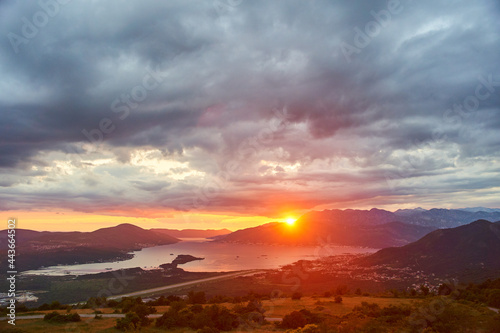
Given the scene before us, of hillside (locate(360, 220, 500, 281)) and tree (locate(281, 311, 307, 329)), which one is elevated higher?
tree (locate(281, 311, 307, 329))

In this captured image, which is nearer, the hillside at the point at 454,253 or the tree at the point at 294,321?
the tree at the point at 294,321

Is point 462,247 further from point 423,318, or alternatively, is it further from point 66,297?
point 66,297

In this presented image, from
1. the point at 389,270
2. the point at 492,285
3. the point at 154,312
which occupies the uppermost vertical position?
the point at 154,312

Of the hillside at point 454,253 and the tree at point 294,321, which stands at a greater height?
the tree at point 294,321

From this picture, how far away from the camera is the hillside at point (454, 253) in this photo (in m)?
133

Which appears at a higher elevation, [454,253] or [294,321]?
[294,321]

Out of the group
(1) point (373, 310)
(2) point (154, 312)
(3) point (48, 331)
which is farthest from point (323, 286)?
(3) point (48, 331)

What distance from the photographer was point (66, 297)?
335ft

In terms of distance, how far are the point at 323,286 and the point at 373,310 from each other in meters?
84.8

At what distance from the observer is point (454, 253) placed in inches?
6156

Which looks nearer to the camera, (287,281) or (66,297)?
(66,297)

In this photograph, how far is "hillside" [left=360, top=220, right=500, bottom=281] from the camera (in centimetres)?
13306

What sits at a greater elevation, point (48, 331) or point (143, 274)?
point (48, 331)

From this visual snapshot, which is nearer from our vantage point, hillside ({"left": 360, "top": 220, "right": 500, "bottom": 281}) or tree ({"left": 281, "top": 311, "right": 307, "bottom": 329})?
tree ({"left": 281, "top": 311, "right": 307, "bottom": 329})
